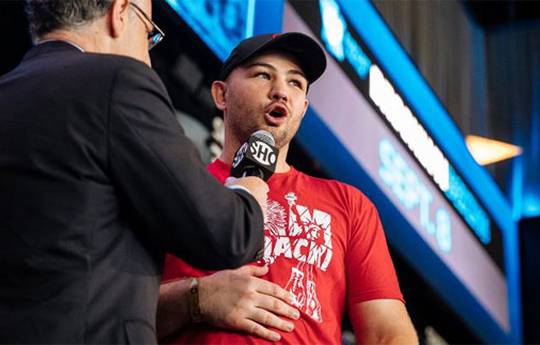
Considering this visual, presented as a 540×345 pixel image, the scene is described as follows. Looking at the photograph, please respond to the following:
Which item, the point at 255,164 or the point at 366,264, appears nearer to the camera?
the point at 255,164

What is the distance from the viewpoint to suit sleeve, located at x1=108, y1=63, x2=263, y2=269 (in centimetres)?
153

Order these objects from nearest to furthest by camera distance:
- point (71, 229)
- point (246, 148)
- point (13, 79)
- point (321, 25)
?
point (71, 229) < point (13, 79) < point (246, 148) < point (321, 25)

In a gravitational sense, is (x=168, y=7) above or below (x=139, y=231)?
above

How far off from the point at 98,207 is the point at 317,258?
70 cm

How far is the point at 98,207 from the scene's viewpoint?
1521 mm

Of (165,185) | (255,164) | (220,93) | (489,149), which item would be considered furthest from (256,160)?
(489,149)

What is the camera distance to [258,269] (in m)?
2.05

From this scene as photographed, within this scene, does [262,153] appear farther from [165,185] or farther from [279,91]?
[279,91]

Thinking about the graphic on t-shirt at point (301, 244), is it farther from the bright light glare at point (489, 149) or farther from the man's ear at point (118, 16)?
the bright light glare at point (489, 149)

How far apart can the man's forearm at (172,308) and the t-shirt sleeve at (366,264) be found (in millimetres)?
368

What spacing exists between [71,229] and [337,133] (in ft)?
7.91

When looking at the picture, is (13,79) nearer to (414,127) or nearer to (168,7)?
(168,7)

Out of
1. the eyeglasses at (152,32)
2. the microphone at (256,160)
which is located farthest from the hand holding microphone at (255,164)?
the eyeglasses at (152,32)

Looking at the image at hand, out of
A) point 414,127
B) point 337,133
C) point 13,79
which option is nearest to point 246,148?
point 13,79
